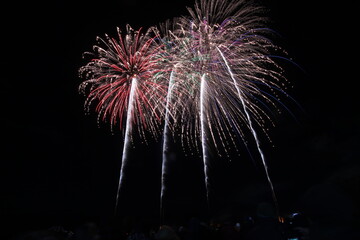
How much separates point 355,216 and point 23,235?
4.90 m

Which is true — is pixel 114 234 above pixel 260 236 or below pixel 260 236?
above

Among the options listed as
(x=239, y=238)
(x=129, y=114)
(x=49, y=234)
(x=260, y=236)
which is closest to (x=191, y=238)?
(x=239, y=238)

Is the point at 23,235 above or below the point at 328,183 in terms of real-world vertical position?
below

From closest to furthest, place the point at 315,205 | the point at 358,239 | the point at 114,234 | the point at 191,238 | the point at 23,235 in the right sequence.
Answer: the point at 358,239 < the point at 315,205 < the point at 23,235 < the point at 191,238 < the point at 114,234

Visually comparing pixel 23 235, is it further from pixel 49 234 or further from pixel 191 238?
pixel 191 238

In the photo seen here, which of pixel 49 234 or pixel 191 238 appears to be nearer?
pixel 49 234

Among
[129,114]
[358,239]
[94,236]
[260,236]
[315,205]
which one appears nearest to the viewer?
[358,239]

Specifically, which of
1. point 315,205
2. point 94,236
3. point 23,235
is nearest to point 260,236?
point 315,205

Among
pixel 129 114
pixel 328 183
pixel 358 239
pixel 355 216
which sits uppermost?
pixel 129 114

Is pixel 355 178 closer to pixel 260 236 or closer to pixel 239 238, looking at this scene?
pixel 260 236

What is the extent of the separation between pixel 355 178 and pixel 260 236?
257 cm

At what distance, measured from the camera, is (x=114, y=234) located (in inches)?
418

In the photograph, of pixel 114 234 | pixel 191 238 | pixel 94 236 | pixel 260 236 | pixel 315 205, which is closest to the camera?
pixel 315 205

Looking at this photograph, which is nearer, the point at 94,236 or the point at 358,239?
the point at 358,239
